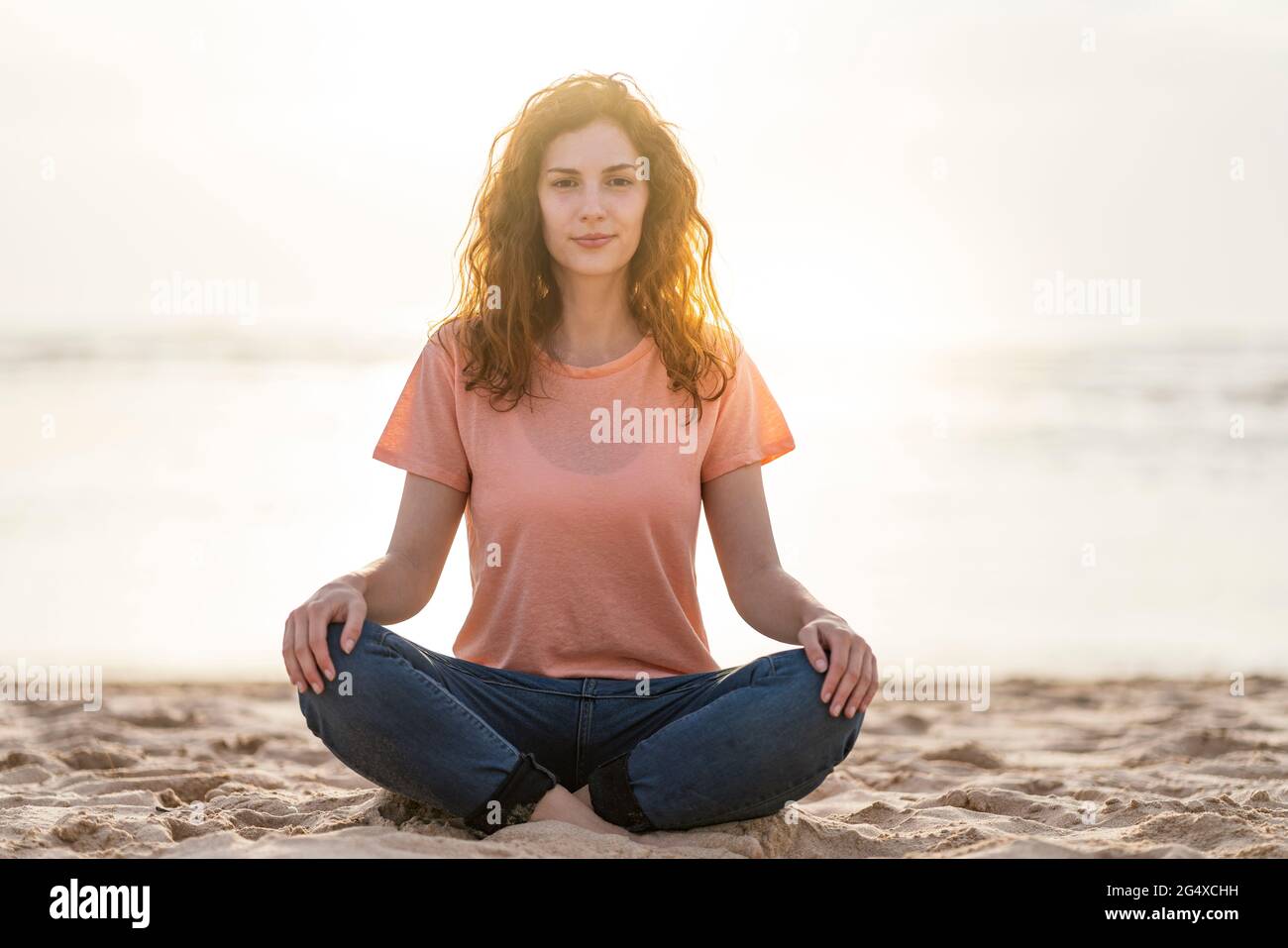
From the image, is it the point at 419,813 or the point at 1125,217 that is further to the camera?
the point at 1125,217

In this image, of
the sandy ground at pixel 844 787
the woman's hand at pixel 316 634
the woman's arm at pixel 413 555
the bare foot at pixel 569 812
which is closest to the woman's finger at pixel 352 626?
the woman's hand at pixel 316 634

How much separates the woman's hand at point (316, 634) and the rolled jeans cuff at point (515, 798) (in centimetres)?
38

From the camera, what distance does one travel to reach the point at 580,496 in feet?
8.87

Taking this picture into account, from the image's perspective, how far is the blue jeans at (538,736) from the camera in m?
2.40

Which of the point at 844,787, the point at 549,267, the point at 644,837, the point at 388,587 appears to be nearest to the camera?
the point at 644,837

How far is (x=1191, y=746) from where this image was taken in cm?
385

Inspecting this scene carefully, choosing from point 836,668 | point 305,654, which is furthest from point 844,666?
point 305,654

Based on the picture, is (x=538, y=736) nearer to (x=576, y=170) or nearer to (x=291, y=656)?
(x=291, y=656)

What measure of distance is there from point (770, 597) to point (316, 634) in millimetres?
931

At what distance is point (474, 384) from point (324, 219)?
14.5 m

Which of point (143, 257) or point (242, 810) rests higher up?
point (143, 257)

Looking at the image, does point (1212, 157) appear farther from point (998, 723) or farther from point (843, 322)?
point (998, 723)

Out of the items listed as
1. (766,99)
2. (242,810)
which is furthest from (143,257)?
A: (242,810)
